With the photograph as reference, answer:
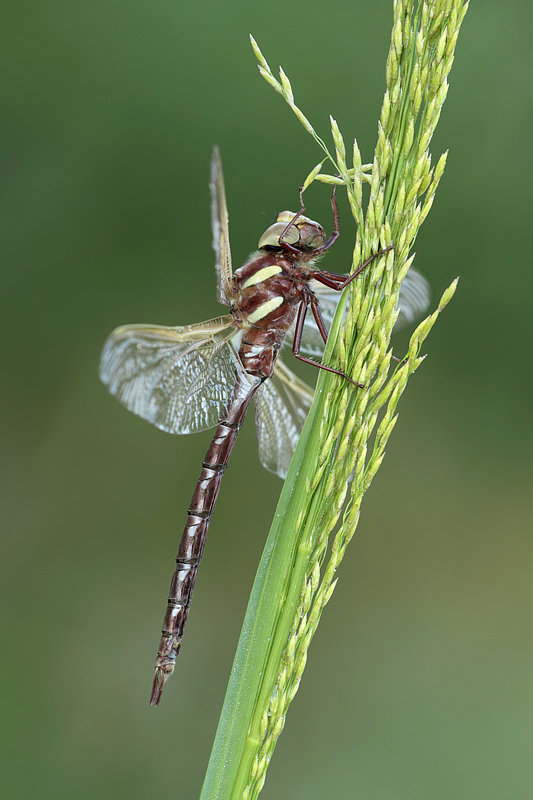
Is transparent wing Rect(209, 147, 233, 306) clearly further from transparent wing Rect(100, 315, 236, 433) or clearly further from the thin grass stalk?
the thin grass stalk

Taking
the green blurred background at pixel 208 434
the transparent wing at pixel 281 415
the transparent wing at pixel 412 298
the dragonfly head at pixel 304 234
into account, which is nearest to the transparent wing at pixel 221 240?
the dragonfly head at pixel 304 234

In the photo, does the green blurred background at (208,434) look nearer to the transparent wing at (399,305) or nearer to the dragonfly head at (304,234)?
the transparent wing at (399,305)

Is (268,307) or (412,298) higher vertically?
(412,298)

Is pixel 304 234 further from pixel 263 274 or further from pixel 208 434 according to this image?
pixel 208 434

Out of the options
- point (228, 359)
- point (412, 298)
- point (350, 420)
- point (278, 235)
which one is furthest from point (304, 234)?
point (350, 420)

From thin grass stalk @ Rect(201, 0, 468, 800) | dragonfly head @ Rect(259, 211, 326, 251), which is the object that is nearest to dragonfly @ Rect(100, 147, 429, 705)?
dragonfly head @ Rect(259, 211, 326, 251)

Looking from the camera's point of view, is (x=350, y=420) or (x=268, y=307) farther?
(x=268, y=307)

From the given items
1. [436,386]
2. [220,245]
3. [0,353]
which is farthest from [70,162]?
[436,386]

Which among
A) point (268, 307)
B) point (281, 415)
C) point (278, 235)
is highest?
point (278, 235)
